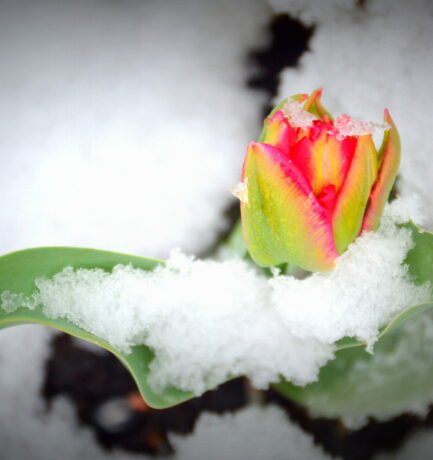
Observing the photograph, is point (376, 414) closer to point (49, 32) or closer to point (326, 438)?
point (326, 438)

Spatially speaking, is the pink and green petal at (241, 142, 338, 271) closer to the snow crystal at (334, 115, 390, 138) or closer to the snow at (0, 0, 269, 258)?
the snow crystal at (334, 115, 390, 138)

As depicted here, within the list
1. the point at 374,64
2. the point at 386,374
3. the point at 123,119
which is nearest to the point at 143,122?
the point at 123,119

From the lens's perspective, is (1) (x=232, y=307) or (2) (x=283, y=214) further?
(1) (x=232, y=307)

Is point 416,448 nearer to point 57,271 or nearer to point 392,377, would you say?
point 392,377

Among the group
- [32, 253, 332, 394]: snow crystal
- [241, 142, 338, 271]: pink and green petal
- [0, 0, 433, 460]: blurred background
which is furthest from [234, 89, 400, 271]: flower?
[0, 0, 433, 460]: blurred background

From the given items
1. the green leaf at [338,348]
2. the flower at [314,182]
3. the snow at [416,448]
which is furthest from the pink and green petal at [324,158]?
the snow at [416,448]

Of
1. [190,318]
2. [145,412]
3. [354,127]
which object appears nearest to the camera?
[354,127]
